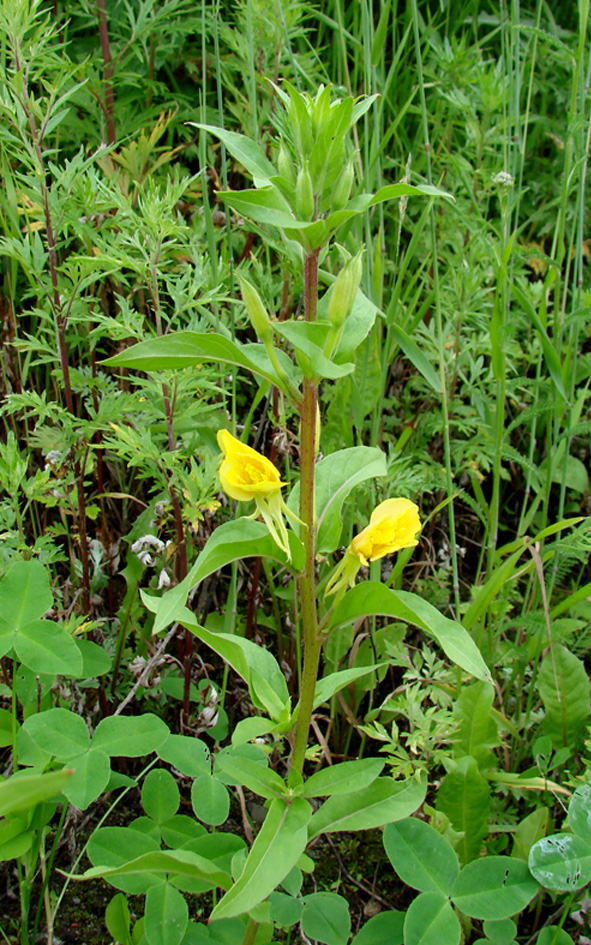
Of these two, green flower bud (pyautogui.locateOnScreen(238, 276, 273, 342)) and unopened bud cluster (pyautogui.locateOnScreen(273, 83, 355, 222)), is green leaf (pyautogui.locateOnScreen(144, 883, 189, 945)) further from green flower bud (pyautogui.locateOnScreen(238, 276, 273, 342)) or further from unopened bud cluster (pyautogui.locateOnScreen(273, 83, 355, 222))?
unopened bud cluster (pyautogui.locateOnScreen(273, 83, 355, 222))

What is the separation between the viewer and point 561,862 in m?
1.10

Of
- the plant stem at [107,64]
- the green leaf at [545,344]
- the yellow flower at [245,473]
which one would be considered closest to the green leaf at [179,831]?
the yellow flower at [245,473]

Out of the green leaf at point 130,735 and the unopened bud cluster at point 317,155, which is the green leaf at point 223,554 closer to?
the green leaf at point 130,735

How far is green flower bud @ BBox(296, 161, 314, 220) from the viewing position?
2.60 feet

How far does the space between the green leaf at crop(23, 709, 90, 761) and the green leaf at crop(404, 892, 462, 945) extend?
1.74 ft

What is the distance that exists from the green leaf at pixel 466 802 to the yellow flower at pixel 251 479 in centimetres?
64

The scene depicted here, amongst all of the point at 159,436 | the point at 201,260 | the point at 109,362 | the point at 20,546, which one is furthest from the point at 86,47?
the point at 109,362

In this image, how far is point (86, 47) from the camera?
2152 mm

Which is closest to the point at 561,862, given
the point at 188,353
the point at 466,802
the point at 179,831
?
the point at 466,802

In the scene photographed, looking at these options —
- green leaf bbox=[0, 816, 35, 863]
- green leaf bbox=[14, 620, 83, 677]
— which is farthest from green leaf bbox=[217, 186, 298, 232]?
green leaf bbox=[0, 816, 35, 863]

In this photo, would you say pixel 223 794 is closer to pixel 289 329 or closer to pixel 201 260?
pixel 289 329

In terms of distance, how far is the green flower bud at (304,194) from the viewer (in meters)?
0.79

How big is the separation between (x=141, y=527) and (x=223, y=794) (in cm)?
61

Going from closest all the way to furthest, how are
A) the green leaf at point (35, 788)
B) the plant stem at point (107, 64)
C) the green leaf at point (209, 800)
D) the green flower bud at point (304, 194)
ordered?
the green leaf at point (35, 788) → the green flower bud at point (304, 194) → the green leaf at point (209, 800) → the plant stem at point (107, 64)
